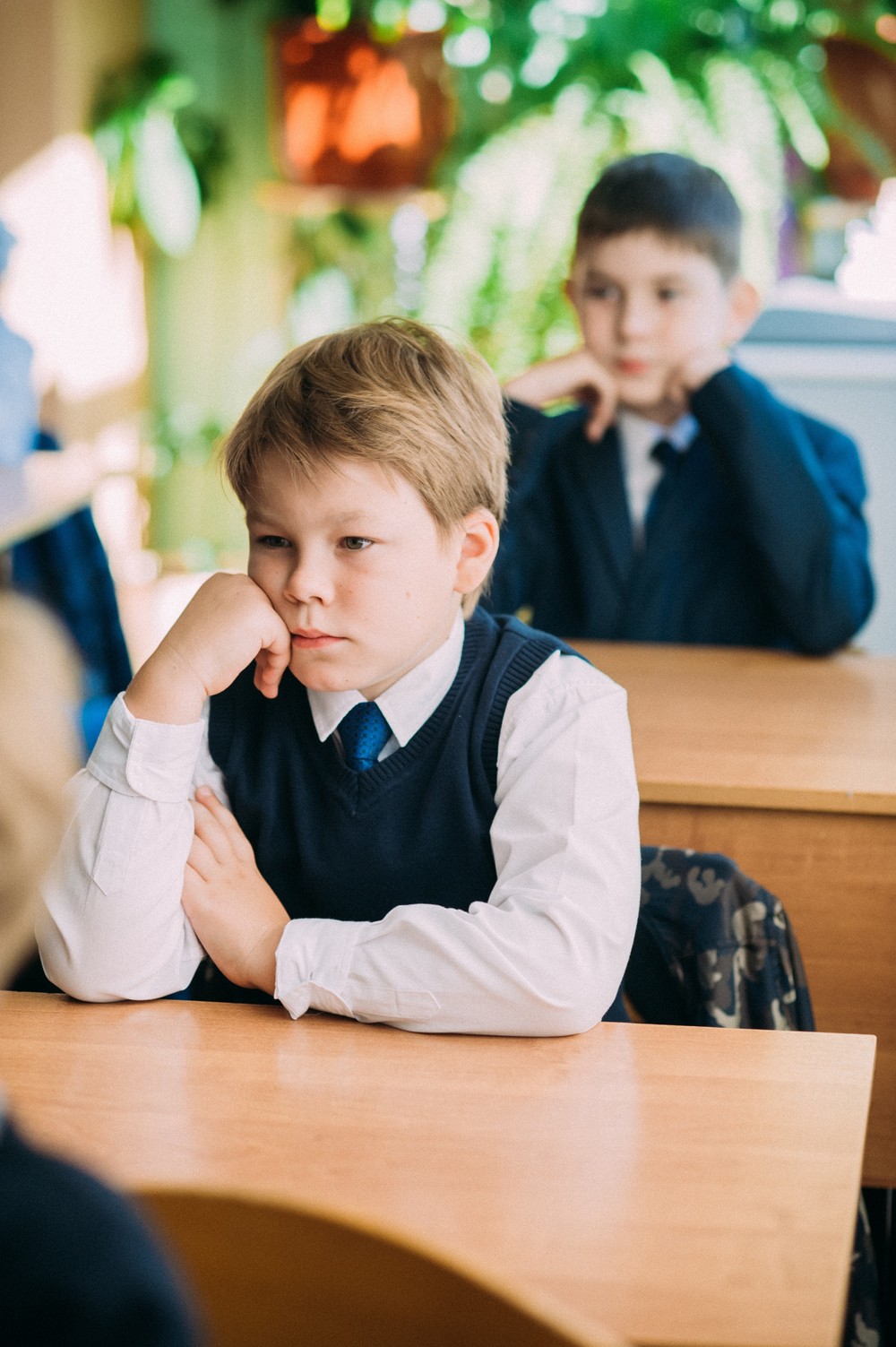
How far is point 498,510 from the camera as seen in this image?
52.3 inches

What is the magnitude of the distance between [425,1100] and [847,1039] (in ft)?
1.00

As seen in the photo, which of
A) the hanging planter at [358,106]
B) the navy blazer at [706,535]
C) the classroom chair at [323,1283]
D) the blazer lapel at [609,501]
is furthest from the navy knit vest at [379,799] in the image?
the hanging planter at [358,106]

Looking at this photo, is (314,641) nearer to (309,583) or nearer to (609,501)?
(309,583)

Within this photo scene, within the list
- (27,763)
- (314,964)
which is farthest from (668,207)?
(27,763)

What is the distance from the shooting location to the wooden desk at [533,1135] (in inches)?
29.0

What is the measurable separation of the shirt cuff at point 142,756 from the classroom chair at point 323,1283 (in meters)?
0.50

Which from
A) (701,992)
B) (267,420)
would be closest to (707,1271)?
(701,992)

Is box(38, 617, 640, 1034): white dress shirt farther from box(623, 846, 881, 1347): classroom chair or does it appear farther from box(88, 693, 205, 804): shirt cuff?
box(623, 846, 881, 1347): classroom chair

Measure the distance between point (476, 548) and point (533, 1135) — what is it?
56 centimetres

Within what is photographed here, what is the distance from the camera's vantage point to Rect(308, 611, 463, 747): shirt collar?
125 centimetres

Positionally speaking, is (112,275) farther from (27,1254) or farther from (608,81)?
(27,1254)

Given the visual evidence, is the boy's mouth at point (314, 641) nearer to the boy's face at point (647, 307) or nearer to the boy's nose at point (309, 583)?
the boy's nose at point (309, 583)

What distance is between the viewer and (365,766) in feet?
4.12

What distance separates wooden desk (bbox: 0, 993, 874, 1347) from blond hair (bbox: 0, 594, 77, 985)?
14 centimetres
